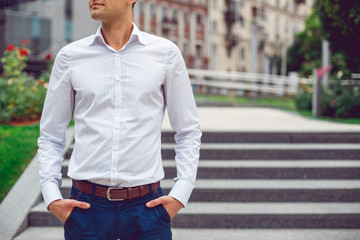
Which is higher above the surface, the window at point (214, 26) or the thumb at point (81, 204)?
the window at point (214, 26)

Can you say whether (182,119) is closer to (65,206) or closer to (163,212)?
(163,212)

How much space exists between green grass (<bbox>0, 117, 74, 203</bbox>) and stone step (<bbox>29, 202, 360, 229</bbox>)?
0.71 m

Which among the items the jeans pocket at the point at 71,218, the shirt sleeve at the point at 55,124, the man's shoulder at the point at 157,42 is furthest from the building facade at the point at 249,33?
the jeans pocket at the point at 71,218

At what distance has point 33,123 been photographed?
8.89m

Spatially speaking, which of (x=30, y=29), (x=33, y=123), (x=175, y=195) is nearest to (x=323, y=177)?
(x=175, y=195)

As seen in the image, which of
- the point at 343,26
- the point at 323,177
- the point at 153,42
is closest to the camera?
the point at 153,42

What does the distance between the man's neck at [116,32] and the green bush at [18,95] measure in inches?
285

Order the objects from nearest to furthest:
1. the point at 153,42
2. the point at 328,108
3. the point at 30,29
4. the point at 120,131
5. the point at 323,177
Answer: the point at 120,131, the point at 153,42, the point at 323,177, the point at 328,108, the point at 30,29

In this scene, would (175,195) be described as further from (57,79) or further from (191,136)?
(57,79)

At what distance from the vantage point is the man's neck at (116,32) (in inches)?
85.6

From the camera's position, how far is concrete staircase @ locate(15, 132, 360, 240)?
5.06 metres

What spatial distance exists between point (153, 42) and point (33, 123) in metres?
7.12

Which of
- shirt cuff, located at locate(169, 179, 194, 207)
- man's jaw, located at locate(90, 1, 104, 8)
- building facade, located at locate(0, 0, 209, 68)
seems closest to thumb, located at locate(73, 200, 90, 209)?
shirt cuff, located at locate(169, 179, 194, 207)

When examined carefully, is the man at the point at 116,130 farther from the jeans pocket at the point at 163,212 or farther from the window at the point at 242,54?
the window at the point at 242,54
